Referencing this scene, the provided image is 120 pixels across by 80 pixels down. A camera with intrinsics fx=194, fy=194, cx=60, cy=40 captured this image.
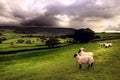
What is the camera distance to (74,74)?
91.7ft

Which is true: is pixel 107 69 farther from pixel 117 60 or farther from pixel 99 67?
pixel 117 60

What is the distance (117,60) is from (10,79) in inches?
757

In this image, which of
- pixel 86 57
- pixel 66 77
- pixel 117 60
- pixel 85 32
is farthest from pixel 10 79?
pixel 85 32

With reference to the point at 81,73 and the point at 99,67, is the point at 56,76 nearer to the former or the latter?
the point at 81,73

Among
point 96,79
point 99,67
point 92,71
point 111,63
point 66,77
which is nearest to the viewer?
point 96,79

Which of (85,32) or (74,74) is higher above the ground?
(85,32)

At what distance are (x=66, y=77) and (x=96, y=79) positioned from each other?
417 cm

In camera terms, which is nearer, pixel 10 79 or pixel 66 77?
pixel 66 77

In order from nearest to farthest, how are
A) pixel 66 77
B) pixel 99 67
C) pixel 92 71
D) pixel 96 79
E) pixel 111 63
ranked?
pixel 96 79
pixel 66 77
pixel 92 71
pixel 99 67
pixel 111 63

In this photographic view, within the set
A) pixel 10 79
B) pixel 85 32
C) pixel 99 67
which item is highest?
pixel 85 32

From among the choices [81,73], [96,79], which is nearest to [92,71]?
[81,73]

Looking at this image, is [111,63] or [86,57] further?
[111,63]

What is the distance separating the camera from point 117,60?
1396 inches

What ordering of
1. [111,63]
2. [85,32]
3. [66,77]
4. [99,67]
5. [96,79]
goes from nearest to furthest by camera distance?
[96,79]
[66,77]
[99,67]
[111,63]
[85,32]
